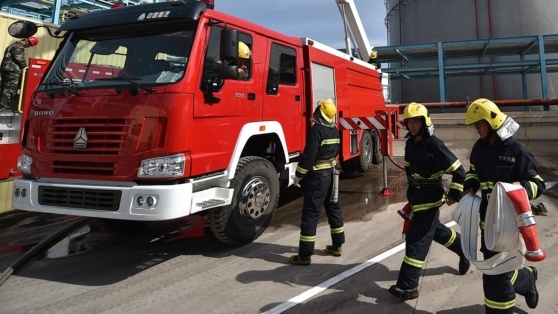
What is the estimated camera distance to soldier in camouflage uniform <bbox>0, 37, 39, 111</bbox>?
6.67 meters

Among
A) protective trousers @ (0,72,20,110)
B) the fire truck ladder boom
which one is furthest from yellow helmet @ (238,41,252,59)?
the fire truck ladder boom

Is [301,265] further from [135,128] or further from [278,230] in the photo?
[135,128]

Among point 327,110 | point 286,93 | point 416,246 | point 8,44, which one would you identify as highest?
point 8,44

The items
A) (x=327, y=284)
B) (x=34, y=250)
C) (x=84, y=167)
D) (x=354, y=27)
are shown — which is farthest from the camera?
(x=354, y=27)

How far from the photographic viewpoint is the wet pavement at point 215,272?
10.3 feet

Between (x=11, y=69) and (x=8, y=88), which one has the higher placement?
(x=11, y=69)

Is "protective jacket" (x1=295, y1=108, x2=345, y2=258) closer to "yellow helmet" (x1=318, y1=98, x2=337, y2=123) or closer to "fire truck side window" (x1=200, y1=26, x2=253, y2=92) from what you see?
"yellow helmet" (x1=318, y1=98, x2=337, y2=123)

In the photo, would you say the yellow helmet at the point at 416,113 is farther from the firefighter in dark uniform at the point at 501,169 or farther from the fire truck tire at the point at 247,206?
the fire truck tire at the point at 247,206

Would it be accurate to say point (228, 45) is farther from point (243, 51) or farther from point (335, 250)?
point (335, 250)

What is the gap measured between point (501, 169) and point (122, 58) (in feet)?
12.3

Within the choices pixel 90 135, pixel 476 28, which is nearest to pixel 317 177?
pixel 90 135

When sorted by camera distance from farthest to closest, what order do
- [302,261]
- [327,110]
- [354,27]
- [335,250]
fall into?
[354,27] < [335,250] < [327,110] < [302,261]

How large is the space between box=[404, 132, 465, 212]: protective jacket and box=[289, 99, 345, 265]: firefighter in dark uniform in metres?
1.00

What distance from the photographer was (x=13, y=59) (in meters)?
6.73
